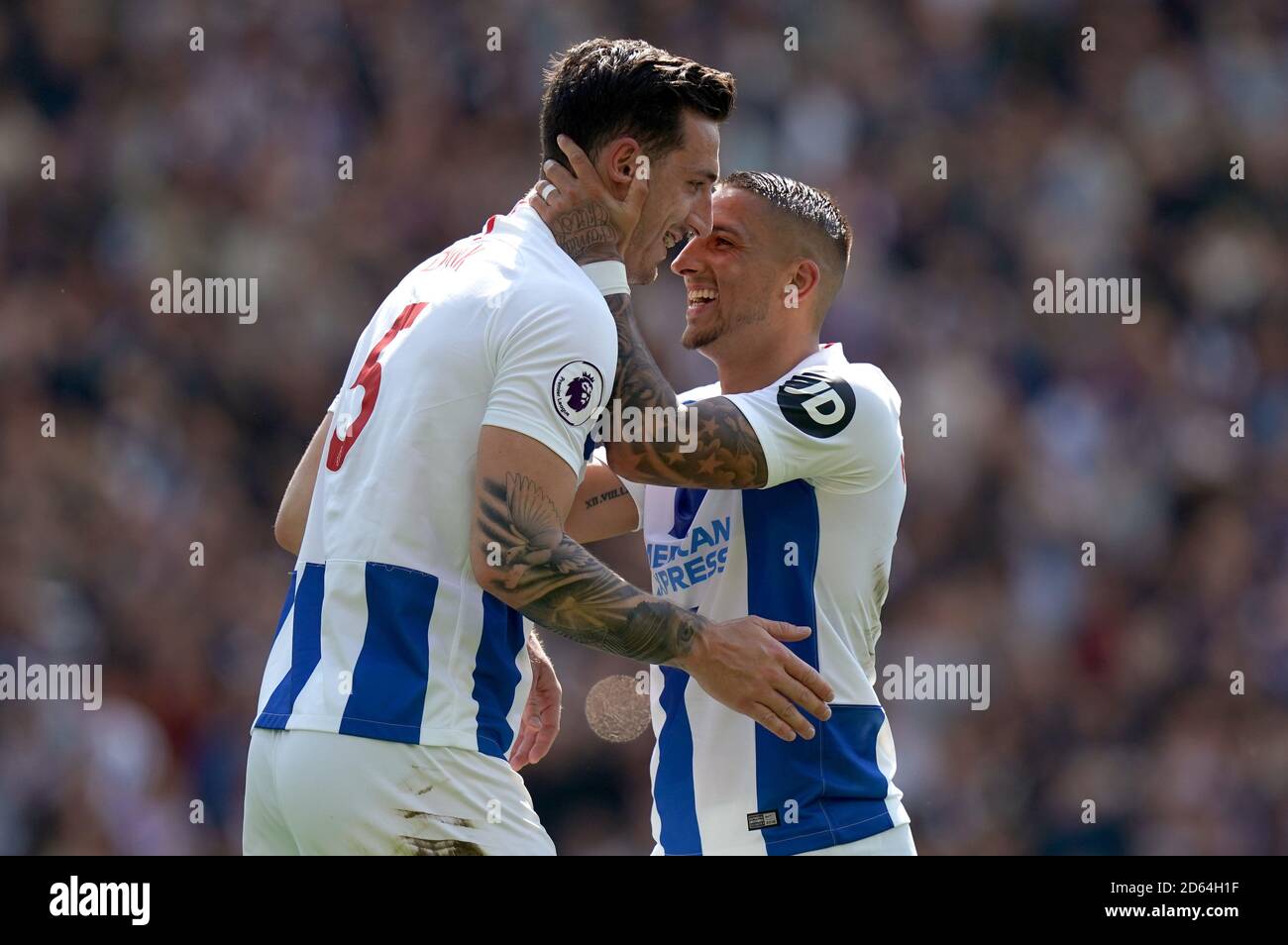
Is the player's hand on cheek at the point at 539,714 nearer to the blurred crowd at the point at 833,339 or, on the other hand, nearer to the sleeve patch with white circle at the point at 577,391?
the sleeve patch with white circle at the point at 577,391

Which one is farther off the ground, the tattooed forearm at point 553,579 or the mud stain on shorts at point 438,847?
the tattooed forearm at point 553,579

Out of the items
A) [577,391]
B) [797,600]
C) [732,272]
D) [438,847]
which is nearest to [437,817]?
[438,847]

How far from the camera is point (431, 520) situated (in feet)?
11.2

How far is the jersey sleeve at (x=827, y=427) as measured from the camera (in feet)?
13.7

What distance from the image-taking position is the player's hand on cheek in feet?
14.3

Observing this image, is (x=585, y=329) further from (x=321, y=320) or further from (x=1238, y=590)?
(x=1238, y=590)

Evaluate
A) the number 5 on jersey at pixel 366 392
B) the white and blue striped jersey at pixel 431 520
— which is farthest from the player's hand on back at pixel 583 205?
the number 5 on jersey at pixel 366 392

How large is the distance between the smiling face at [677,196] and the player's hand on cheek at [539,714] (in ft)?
3.57

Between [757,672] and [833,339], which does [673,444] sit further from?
[833,339]

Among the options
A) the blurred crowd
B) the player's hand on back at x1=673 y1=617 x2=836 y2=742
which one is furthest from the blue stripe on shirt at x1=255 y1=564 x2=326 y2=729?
the blurred crowd

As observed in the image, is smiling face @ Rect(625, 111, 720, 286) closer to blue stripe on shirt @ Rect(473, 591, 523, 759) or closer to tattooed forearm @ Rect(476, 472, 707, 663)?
tattooed forearm @ Rect(476, 472, 707, 663)
